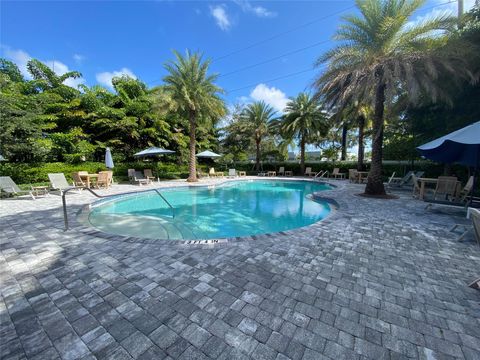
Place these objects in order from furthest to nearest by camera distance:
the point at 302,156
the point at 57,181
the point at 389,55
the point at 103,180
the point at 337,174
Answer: the point at 302,156
the point at 337,174
the point at 103,180
the point at 57,181
the point at 389,55

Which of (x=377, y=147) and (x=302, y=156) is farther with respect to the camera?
(x=302, y=156)

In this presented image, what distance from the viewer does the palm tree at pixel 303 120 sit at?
795 inches

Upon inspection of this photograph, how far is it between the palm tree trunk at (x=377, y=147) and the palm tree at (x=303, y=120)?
419 inches

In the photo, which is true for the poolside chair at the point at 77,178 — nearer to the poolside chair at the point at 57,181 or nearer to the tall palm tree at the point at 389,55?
the poolside chair at the point at 57,181

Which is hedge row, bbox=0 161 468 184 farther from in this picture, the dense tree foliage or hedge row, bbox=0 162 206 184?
the dense tree foliage

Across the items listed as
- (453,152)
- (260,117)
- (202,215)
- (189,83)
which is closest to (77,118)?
(189,83)

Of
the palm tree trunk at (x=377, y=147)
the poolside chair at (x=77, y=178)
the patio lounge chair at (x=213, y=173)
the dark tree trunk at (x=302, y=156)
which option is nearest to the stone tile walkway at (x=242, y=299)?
the palm tree trunk at (x=377, y=147)

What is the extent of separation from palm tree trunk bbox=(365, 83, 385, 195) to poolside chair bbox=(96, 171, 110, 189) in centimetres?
1477

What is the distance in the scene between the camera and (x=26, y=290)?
268cm

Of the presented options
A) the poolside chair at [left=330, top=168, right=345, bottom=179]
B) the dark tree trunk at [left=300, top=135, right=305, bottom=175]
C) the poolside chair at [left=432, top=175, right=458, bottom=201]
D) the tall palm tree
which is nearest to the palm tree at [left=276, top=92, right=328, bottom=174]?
the dark tree trunk at [left=300, top=135, right=305, bottom=175]

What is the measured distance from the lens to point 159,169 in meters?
19.4

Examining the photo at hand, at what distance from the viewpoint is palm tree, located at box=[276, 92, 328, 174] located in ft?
66.3

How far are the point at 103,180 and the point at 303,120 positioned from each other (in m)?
17.6

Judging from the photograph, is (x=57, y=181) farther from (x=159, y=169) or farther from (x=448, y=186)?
(x=448, y=186)
